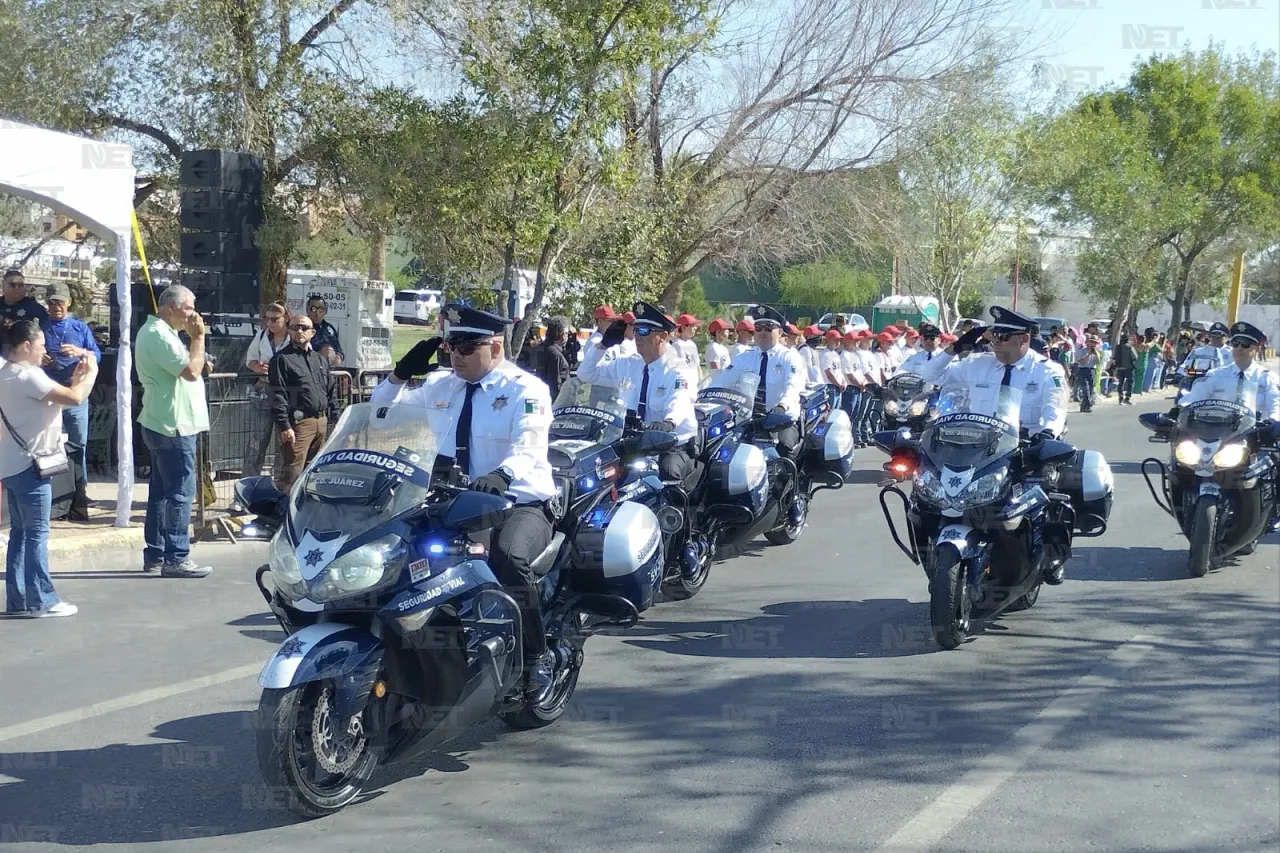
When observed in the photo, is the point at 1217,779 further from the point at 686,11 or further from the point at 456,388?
the point at 686,11

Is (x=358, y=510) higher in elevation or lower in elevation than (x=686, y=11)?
lower

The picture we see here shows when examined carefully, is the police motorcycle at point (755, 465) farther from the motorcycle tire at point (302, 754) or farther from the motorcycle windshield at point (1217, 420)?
the motorcycle tire at point (302, 754)

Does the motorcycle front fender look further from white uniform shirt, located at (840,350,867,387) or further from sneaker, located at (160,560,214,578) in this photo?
white uniform shirt, located at (840,350,867,387)

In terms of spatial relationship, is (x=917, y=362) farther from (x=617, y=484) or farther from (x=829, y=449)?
(x=617, y=484)

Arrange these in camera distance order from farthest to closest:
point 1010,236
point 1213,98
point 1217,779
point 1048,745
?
point 1213,98 → point 1010,236 → point 1048,745 → point 1217,779

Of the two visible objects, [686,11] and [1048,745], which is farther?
[686,11]

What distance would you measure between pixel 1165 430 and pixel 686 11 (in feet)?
27.9

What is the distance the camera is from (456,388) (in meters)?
6.00

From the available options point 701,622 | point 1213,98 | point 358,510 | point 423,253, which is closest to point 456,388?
point 358,510

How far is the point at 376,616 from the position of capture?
15.7 feet

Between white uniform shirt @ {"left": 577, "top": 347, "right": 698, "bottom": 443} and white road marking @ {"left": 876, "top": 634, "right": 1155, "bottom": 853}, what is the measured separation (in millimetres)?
2990

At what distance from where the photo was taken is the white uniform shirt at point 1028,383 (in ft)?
26.9

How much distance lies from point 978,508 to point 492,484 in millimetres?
3320

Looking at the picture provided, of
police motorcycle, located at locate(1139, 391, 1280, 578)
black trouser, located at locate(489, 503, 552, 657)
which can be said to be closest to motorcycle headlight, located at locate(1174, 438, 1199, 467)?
police motorcycle, located at locate(1139, 391, 1280, 578)
